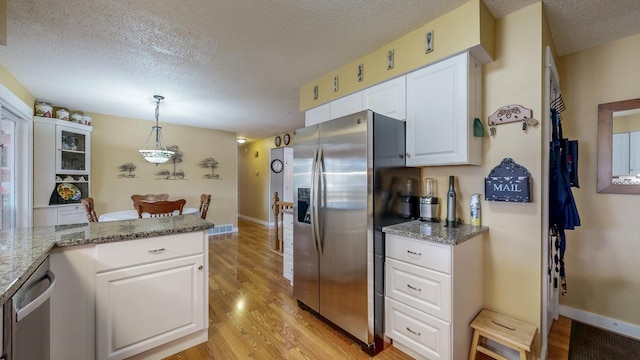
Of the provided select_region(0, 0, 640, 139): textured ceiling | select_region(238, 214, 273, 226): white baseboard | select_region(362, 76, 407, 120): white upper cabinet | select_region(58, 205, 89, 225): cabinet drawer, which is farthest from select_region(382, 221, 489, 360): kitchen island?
select_region(238, 214, 273, 226): white baseboard

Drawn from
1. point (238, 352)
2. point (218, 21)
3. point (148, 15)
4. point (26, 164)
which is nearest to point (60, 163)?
point (26, 164)

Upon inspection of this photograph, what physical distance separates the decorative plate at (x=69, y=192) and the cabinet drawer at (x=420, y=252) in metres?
4.68

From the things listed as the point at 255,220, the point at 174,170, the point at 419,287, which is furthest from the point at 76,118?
the point at 419,287

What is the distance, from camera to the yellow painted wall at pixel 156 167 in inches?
175

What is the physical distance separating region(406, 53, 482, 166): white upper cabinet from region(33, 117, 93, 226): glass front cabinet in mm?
4778

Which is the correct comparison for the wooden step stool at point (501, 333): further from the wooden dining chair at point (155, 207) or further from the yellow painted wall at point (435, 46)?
the wooden dining chair at point (155, 207)

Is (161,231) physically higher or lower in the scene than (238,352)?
higher

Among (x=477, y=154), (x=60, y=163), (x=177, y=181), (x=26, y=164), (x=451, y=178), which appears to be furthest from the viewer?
(x=177, y=181)

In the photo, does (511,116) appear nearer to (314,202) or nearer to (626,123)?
(626,123)

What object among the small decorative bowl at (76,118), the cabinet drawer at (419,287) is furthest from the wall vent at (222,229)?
the cabinet drawer at (419,287)

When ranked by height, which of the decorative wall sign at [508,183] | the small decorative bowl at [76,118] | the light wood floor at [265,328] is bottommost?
the light wood floor at [265,328]

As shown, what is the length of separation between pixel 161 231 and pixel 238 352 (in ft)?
3.31

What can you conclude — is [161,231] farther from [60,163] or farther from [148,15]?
[60,163]

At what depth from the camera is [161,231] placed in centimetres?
165
